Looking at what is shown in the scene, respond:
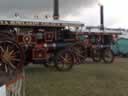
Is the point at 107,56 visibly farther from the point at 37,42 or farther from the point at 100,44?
the point at 37,42

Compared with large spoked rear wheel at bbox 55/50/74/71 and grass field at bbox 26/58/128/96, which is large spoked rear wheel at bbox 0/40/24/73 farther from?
large spoked rear wheel at bbox 55/50/74/71

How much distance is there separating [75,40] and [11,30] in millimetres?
3333

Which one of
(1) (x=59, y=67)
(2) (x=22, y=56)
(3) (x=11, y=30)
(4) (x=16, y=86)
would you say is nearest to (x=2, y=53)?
(2) (x=22, y=56)

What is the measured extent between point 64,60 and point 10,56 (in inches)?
107

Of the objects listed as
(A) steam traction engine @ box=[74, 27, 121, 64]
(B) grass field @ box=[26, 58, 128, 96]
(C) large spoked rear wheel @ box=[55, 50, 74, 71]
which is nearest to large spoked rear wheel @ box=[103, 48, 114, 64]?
(A) steam traction engine @ box=[74, 27, 121, 64]

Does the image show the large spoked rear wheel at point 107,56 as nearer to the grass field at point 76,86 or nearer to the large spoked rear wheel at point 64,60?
the large spoked rear wheel at point 64,60

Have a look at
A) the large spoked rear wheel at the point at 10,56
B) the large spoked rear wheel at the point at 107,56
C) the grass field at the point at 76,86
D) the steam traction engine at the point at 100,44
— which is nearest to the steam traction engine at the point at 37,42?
the large spoked rear wheel at the point at 10,56

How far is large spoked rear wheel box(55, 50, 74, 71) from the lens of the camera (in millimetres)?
15812

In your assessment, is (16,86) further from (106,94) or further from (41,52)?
(41,52)

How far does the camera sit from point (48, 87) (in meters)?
11.3

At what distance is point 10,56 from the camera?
45.8 feet

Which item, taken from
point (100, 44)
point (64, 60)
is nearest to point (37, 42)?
point (64, 60)

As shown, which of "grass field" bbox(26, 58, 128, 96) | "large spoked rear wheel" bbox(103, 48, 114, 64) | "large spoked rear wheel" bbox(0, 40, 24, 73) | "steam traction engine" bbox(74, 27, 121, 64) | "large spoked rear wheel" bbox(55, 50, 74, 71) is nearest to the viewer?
"grass field" bbox(26, 58, 128, 96)

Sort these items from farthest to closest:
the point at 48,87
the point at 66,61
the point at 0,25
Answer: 1. the point at 66,61
2. the point at 0,25
3. the point at 48,87
